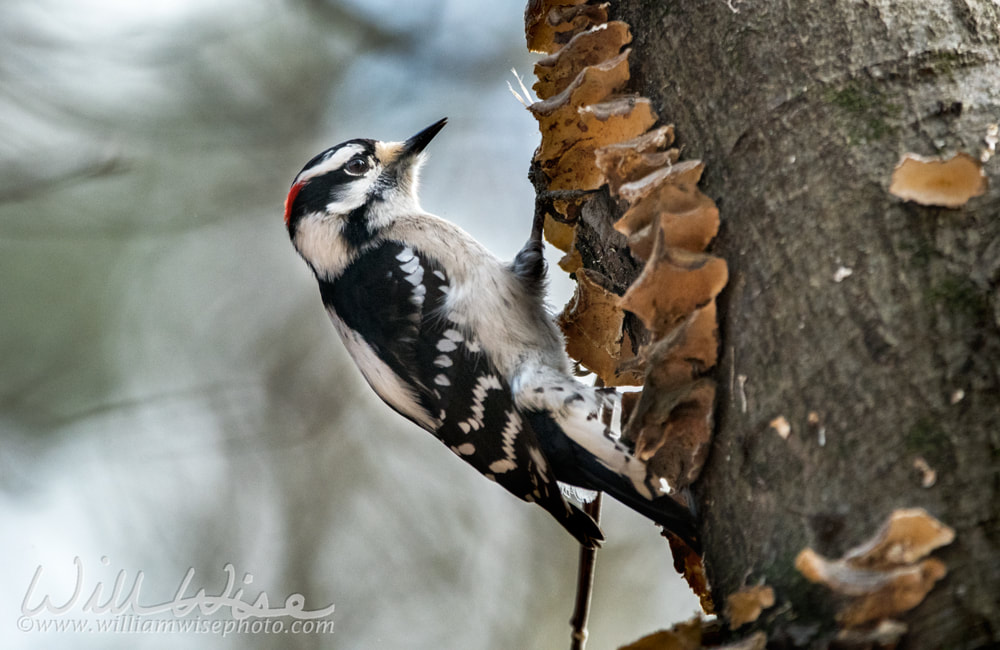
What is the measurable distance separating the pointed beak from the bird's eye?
6.7 inches

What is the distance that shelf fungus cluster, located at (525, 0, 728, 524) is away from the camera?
4.85ft

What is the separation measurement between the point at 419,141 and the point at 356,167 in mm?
264

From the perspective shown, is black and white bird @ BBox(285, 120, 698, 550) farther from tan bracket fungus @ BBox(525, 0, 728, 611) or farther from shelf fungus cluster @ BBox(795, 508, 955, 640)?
shelf fungus cluster @ BBox(795, 508, 955, 640)

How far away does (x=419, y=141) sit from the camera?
327 centimetres

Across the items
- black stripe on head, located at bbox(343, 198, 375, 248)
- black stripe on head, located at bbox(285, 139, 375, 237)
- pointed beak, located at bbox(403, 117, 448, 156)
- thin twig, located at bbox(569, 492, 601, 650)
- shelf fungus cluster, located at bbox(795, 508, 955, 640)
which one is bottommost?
shelf fungus cluster, located at bbox(795, 508, 955, 640)

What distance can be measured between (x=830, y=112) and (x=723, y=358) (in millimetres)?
457

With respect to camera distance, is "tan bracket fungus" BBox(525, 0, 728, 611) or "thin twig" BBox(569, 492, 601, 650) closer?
"tan bracket fungus" BBox(525, 0, 728, 611)

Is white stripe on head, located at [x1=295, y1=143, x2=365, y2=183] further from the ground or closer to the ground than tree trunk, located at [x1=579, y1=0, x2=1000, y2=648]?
further from the ground

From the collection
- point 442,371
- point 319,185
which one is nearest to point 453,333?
point 442,371

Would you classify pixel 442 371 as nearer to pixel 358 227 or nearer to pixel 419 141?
pixel 358 227

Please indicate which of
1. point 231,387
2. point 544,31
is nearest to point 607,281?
point 544,31

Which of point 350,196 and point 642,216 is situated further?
point 350,196

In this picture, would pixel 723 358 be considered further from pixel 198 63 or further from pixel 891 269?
pixel 198 63

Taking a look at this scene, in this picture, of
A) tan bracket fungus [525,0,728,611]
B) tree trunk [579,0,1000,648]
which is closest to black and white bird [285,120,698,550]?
tan bracket fungus [525,0,728,611]
